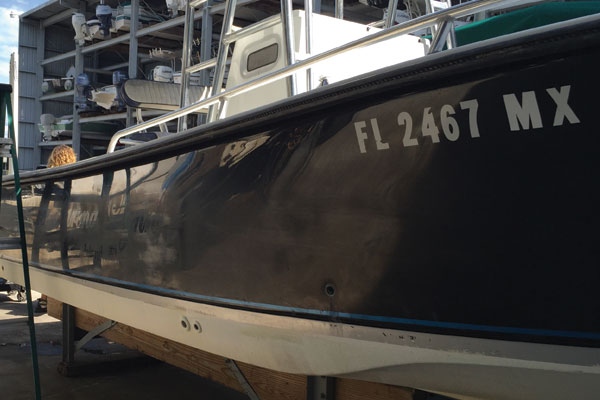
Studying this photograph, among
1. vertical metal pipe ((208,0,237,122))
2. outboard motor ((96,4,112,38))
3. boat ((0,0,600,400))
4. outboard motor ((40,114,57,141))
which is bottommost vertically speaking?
boat ((0,0,600,400))

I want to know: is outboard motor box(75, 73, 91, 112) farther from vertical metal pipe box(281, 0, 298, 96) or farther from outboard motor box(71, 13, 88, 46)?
vertical metal pipe box(281, 0, 298, 96)

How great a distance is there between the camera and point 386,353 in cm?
166

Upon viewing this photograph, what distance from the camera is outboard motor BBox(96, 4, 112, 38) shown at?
1529 centimetres

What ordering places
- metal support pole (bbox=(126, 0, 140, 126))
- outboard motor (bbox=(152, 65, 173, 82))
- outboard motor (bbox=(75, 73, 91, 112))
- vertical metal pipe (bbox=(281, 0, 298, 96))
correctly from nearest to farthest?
vertical metal pipe (bbox=(281, 0, 298, 96)) < outboard motor (bbox=(152, 65, 173, 82)) < metal support pole (bbox=(126, 0, 140, 126)) < outboard motor (bbox=(75, 73, 91, 112))

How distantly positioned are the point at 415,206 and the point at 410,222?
1.8 inches

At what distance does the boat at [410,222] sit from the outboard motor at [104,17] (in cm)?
1431

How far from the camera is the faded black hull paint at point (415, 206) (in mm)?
1354

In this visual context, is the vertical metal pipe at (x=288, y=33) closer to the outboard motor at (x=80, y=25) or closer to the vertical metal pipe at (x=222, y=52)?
the vertical metal pipe at (x=222, y=52)

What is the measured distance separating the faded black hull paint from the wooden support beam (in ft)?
1.36

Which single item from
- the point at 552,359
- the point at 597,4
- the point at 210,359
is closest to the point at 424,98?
the point at 552,359

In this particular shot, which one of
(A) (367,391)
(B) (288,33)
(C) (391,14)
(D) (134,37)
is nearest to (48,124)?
(D) (134,37)

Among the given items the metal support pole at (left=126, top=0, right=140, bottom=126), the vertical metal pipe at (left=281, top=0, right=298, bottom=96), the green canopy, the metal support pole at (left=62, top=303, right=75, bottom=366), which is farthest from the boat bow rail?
the metal support pole at (left=126, top=0, right=140, bottom=126)

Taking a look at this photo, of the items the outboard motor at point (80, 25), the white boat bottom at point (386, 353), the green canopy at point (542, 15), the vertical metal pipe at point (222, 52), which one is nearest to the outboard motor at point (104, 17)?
the outboard motor at point (80, 25)

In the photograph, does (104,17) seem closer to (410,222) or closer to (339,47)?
(339,47)
